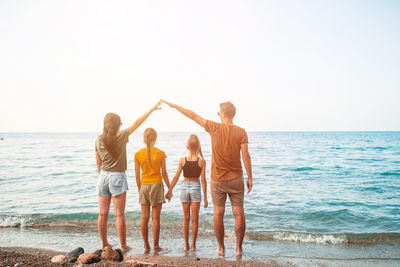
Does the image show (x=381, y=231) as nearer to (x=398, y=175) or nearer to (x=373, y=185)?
(x=373, y=185)

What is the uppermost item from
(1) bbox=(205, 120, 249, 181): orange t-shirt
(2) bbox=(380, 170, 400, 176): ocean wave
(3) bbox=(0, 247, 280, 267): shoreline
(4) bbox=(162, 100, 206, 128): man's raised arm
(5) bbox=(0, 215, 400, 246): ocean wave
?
(4) bbox=(162, 100, 206, 128): man's raised arm

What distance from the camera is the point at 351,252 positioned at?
17.8ft

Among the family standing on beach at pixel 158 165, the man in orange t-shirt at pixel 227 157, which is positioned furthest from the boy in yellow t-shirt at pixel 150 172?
the man in orange t-shirt at pixel 227 157

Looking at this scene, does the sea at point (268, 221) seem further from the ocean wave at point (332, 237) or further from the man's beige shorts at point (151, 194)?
the man's beige shorts at point (151, 194)

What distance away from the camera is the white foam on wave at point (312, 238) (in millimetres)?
6059

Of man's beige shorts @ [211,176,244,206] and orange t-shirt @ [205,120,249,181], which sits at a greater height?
orange t-shirt @ [205,120,249,181]

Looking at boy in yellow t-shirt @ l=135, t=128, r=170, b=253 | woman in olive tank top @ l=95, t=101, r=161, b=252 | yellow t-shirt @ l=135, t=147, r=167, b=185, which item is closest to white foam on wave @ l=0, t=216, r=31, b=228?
woman in olive tank top @ l=95, t=101, r=161, b=252

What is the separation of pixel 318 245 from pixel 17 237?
622 centimetres

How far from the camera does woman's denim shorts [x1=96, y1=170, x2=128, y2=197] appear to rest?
4246mm

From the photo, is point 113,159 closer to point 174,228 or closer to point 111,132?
point 111,132

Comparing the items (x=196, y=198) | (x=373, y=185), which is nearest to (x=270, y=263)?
(x=196, y=198)

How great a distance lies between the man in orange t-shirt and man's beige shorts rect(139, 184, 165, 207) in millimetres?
833

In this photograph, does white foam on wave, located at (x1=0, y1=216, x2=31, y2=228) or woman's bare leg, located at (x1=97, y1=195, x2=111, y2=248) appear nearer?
woman's bare leg, located at (x1=97, y1=195, x2=111, y2=248)

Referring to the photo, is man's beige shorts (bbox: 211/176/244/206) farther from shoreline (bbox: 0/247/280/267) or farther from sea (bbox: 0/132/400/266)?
sea (bbox: 0/132/400/266)
